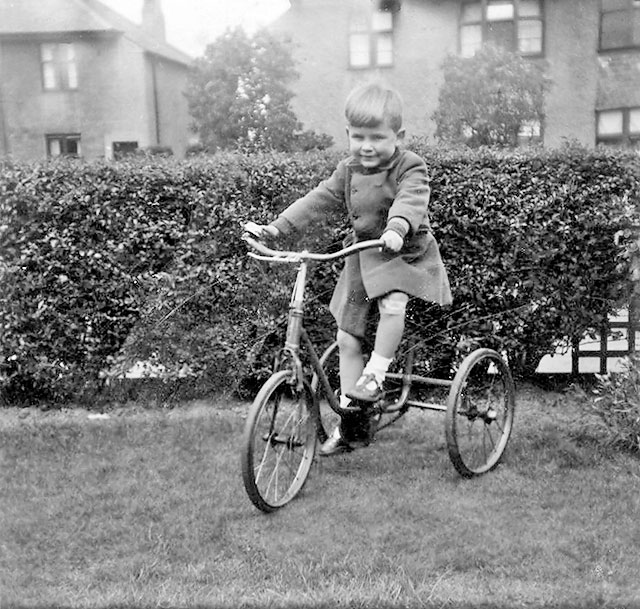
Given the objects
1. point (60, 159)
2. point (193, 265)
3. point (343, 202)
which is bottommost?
point (193, 265)

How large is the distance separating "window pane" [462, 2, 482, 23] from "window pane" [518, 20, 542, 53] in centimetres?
40

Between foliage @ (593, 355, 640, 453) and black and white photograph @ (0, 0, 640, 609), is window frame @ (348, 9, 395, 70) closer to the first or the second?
black and white photograph @ (0, 0, 640, 609)

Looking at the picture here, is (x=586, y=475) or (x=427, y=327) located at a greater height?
(x=427, y=327)

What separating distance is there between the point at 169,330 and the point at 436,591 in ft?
9.24

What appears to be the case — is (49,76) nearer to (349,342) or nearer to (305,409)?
(349,342)

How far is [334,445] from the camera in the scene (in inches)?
137

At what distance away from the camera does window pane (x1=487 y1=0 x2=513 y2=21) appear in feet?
20.7

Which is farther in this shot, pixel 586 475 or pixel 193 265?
pixel 193 265

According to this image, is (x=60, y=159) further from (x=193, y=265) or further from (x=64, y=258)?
(x=193, y=265)

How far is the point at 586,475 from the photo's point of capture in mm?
3580

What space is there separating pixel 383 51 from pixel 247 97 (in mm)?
1128

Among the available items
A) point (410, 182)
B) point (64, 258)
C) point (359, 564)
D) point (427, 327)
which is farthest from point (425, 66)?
point (359, 564)

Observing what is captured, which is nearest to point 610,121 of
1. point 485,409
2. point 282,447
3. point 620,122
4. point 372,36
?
point 620,122

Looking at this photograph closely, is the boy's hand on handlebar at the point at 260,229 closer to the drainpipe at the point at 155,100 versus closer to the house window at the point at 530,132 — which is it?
the house window at the point at 530,132
